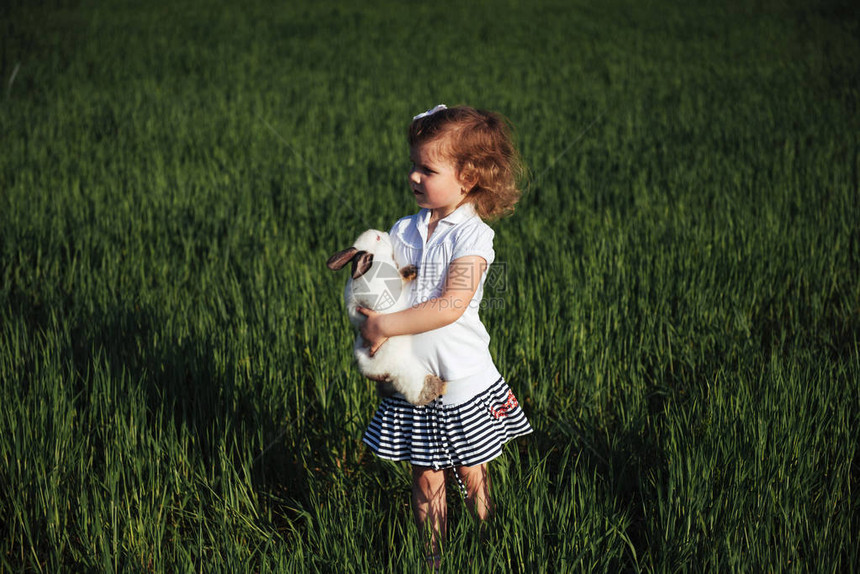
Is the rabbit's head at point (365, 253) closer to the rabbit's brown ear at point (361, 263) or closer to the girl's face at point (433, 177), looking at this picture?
the rabbit's brown ear at point (361, 263)

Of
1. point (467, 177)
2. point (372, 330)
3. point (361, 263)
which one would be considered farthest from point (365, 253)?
point (467, 177)

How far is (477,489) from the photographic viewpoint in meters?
1.50

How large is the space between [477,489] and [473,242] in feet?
1.87

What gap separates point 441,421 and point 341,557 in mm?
347

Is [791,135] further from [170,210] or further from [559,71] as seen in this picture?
[170,210]

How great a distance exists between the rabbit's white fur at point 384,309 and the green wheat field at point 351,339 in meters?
0.31

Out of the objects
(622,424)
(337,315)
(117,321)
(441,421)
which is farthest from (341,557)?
(117,321)

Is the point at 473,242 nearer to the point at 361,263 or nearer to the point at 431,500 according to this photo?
the point at 361,263

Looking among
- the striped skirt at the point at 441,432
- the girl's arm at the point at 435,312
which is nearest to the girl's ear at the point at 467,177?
the girl's arm at the point at 435,312

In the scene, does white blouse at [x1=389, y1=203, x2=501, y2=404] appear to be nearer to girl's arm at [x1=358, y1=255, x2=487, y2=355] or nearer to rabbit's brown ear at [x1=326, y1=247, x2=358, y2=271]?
girl's arm at [x1=358, y1=255, x2=487, y2=355]

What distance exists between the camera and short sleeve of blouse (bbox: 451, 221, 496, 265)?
1.33m

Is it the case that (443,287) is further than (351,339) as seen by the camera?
No

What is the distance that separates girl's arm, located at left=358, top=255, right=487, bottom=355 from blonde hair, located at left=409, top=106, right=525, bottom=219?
17 cm

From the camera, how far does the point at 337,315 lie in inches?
95.5
